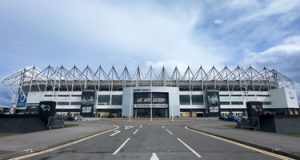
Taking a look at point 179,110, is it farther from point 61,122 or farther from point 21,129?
point 21,129

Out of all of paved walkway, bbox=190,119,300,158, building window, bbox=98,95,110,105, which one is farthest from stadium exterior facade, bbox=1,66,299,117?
paved walkway, bbox=190,119,300,158

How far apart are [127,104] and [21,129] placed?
73679mm

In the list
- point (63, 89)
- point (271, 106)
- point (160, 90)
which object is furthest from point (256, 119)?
point (63, 89)

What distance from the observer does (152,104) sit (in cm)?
9325

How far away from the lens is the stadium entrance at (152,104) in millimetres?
93312

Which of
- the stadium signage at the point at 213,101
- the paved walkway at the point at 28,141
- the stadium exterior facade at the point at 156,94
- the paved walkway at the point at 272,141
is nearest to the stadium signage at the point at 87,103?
the stadium exterior facade at the point at 156,94

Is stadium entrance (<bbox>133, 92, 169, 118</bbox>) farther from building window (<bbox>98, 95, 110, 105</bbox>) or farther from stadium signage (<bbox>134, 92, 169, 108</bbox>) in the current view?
building window (<bbox>98, 95, 110, 105</bbox>)

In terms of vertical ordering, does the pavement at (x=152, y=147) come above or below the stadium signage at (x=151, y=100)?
below

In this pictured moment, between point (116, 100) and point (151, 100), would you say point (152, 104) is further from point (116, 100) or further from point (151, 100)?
point (116, 100)

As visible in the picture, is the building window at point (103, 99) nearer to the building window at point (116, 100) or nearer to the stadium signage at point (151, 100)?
the building window at point (116, 100)

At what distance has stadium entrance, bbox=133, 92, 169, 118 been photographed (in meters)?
93.3

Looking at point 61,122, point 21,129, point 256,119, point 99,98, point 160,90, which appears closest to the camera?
point 21,129

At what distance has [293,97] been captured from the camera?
343ft

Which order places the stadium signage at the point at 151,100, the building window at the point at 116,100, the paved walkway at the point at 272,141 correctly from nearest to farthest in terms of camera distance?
the paved walkway at the point at 272,141, the stadium signage at the point at 151,100, the building window at the point at 116,100
